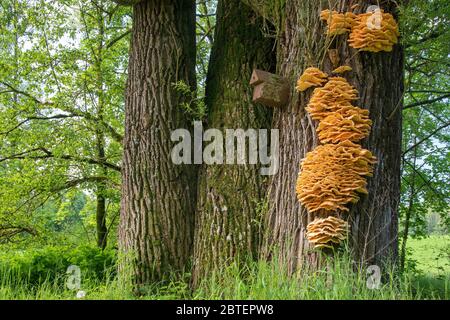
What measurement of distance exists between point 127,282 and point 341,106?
2.48 metres

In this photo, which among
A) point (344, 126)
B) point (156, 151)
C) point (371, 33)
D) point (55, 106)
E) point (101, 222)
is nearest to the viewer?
point (344, 126)

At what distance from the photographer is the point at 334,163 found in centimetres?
343

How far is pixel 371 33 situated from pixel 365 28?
60 millimetres

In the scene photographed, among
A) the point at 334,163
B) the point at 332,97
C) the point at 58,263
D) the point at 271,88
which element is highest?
the point at 271,88

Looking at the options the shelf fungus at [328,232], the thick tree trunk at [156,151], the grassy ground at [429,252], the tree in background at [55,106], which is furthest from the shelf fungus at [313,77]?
the grassy ground at [429,252]

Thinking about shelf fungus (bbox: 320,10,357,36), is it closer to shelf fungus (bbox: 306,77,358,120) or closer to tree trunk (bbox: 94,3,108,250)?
shelf fungus (bbox: 306,77,358,120)

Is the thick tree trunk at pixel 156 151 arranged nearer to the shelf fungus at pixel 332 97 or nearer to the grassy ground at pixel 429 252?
the shelf fungus at pixel 332 97

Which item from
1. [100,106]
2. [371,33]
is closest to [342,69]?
[371,33]

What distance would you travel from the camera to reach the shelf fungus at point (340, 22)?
3.67m

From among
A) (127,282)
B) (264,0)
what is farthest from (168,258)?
(264,0)

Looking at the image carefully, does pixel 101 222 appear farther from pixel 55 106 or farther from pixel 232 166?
pixel 232 166

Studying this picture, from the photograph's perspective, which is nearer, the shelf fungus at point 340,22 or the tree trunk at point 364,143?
the tree trunk at point 364,143

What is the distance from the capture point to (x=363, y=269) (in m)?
3.38

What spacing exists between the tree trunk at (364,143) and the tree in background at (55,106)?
456 cm
